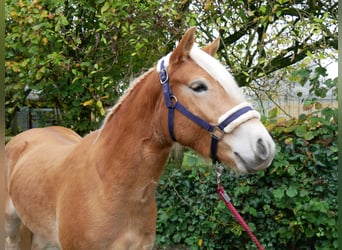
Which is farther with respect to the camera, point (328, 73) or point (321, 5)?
point (321, 5)

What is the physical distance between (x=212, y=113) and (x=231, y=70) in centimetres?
273

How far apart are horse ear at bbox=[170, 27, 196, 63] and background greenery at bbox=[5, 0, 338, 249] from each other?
69.1 inches

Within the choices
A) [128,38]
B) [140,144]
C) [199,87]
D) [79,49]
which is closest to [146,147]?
[140,144]

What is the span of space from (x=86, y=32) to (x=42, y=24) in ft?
2.09

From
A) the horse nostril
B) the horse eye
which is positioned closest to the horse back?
the horse eye

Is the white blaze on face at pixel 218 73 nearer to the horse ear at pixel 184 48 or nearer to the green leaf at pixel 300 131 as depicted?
the horse ear at pixel 184 48

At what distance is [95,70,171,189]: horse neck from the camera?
2.17m

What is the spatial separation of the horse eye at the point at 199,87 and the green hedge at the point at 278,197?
1.76m

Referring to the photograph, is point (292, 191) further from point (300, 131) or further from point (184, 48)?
point (184, 48)

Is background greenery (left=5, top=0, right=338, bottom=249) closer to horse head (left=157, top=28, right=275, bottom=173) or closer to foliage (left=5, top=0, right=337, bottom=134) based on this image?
foliage (left=5, top=0, right=337, bottom=134)

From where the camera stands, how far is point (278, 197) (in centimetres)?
351

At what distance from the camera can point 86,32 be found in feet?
17.0

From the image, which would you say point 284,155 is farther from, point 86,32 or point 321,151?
point 86,32

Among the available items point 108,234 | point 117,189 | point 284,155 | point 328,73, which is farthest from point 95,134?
point 328,73
